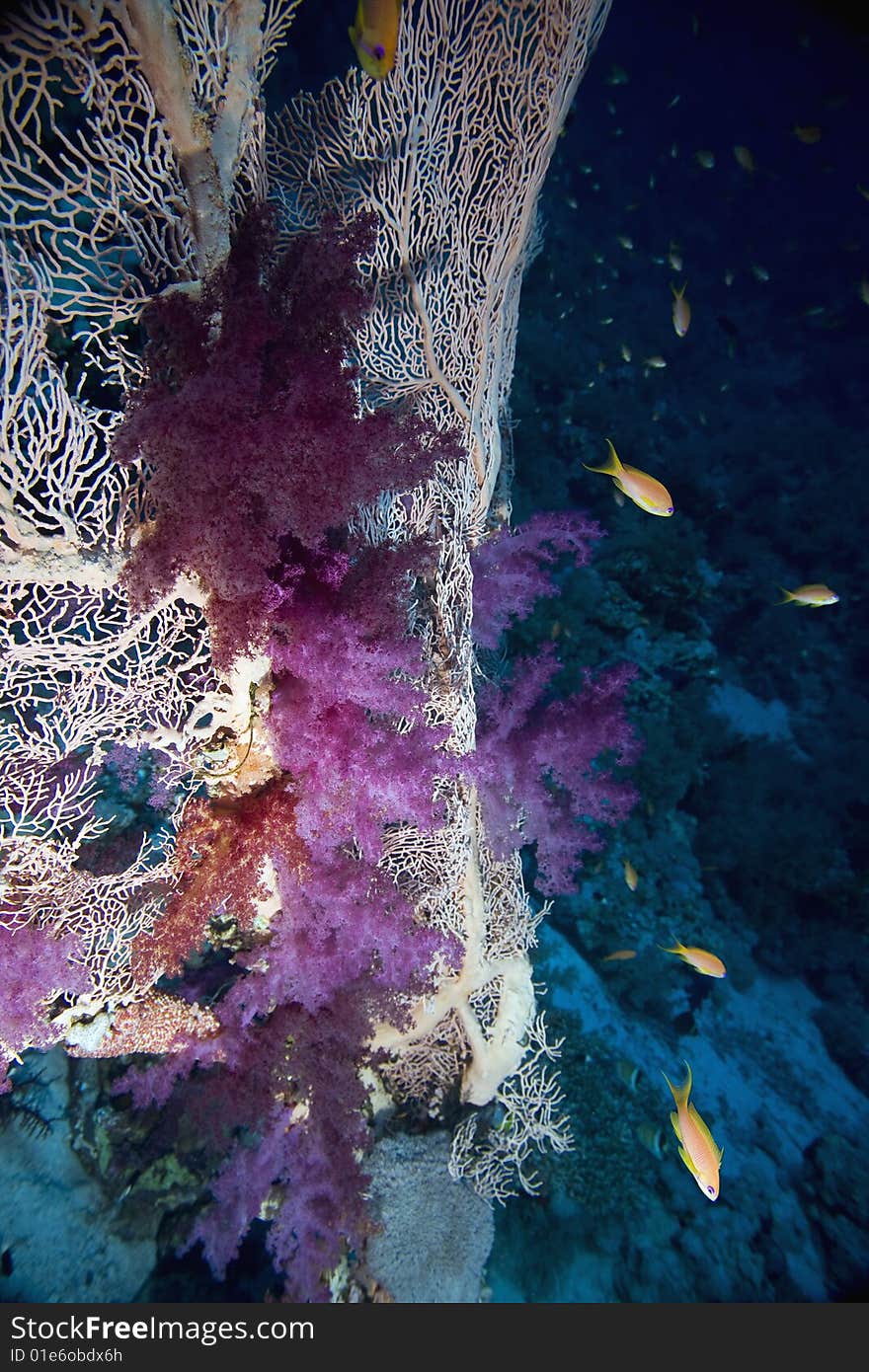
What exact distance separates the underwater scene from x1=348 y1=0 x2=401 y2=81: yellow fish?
0.03 ft

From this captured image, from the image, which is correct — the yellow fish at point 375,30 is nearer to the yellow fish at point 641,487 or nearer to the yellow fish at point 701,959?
the yellow fish at point 641,487

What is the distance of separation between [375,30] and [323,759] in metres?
2.74

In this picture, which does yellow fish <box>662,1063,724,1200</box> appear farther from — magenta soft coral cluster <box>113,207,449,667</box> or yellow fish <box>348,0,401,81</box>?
yellow fish <box>348,0,401,81</box>

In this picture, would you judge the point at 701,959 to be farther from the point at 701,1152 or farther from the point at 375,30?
the point at 375,30

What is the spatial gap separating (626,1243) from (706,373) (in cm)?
1696

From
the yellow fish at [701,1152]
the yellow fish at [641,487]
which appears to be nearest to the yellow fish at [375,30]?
the yellow fish at [641,487]

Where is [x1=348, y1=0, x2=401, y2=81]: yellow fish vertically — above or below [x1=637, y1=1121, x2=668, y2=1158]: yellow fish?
above

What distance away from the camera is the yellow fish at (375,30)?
7.09 ft

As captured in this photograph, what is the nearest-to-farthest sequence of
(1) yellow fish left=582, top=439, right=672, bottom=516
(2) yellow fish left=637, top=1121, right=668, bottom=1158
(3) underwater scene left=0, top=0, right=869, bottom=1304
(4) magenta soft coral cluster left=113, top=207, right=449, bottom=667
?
(4) magenta soft coral cluster left=113, top=207, right=449, bottom=667 < (3) underwater scene left=0, top=0, right=869, bottom=1304 < (1) yellow fish left=582, top=439, right=672, bottom=516 < (2) yellow fish left=637, top=1121, right=668, bottom=1158

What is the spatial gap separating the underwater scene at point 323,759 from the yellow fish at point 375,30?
1 cm

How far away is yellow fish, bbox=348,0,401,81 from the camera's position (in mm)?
2160

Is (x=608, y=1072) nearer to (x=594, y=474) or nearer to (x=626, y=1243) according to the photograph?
(x=626, y=1243)

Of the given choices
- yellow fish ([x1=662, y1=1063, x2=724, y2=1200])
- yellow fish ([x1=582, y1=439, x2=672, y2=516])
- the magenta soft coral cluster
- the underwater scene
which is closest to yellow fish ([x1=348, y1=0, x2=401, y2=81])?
the underwater scene

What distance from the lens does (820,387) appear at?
16188mm
